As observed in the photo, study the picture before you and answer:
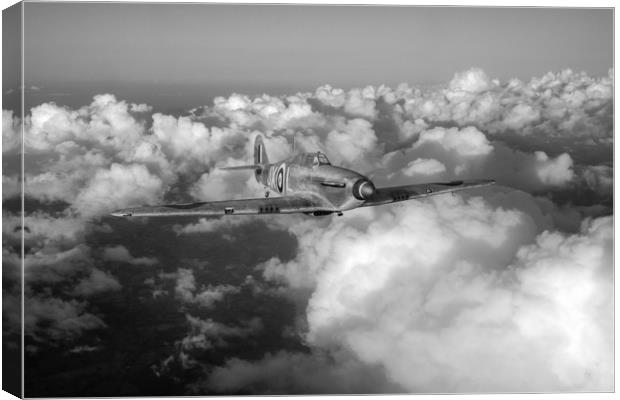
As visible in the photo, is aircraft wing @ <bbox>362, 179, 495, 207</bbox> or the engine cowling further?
aircraft wing @ <bbox>362, 179, 495, 207</bbox>

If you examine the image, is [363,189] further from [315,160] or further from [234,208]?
[234,208]

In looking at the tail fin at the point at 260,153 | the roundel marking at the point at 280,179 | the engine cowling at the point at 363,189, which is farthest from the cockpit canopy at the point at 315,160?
the tail fin at the point at 260,153

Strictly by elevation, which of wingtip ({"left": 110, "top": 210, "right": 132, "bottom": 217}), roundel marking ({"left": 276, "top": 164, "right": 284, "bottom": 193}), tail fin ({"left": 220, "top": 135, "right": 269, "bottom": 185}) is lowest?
Answer: wingtip ({"left": 110, "top": 210, "right": 132, "bottom": 217})

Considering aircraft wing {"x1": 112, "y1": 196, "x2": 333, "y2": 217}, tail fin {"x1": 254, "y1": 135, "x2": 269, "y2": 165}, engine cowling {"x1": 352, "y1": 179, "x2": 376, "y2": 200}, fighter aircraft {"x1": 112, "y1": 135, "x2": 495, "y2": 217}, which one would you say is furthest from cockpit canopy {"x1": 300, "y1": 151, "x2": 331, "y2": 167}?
tail fin {"x1": 254, "y1": 135, "x2": 269, "y2": 165}

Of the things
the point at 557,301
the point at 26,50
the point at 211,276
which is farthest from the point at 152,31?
the point at 557,301

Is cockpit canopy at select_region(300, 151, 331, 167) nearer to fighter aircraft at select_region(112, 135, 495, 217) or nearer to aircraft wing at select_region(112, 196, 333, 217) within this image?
fighter aircraft at select_region(112, 135, 495, 217)

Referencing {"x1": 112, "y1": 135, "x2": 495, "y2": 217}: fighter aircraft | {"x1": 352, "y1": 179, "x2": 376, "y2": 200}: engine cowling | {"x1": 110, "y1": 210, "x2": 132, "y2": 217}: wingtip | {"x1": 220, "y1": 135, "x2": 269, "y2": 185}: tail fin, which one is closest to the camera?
{"x1": 110, "y1": 210, "x2": 132, "y2": 217}: wingtip

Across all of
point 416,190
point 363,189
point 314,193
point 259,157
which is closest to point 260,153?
point 259,157
